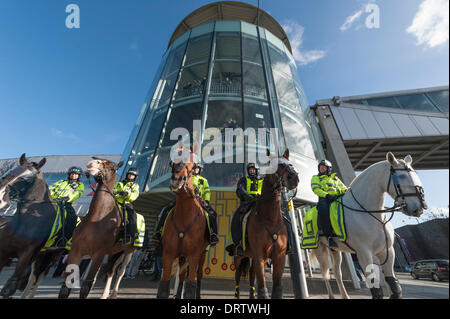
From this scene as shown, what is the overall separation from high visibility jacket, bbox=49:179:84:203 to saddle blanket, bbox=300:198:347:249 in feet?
Answer: 21.1

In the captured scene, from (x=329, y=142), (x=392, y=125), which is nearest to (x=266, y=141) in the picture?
(x=329, y=142)

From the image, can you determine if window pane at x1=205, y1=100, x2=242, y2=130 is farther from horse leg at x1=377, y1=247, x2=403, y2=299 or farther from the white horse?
horse leg at x1=377, y1=247, x2=403, y2=299

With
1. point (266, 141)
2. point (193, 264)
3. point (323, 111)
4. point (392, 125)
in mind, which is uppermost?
point (323, 111)

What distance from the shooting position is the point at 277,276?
10.9ft

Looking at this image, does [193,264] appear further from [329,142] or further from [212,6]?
[212,6]

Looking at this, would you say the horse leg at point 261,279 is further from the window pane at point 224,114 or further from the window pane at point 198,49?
the window pane at point 198,49

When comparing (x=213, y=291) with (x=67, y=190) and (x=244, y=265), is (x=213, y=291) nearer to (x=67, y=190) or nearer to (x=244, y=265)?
(x=244, y=265)

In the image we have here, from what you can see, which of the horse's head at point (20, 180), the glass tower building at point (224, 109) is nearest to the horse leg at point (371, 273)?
the glass tower building at point (224, 109)

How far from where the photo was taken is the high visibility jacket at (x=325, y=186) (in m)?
5.25

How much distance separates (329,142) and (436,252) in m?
20.3

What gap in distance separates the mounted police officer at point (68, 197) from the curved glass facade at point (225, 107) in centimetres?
339

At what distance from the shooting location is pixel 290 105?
12.2 metres

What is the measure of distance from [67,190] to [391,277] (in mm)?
7696

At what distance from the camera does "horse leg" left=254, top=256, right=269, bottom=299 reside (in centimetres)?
306
